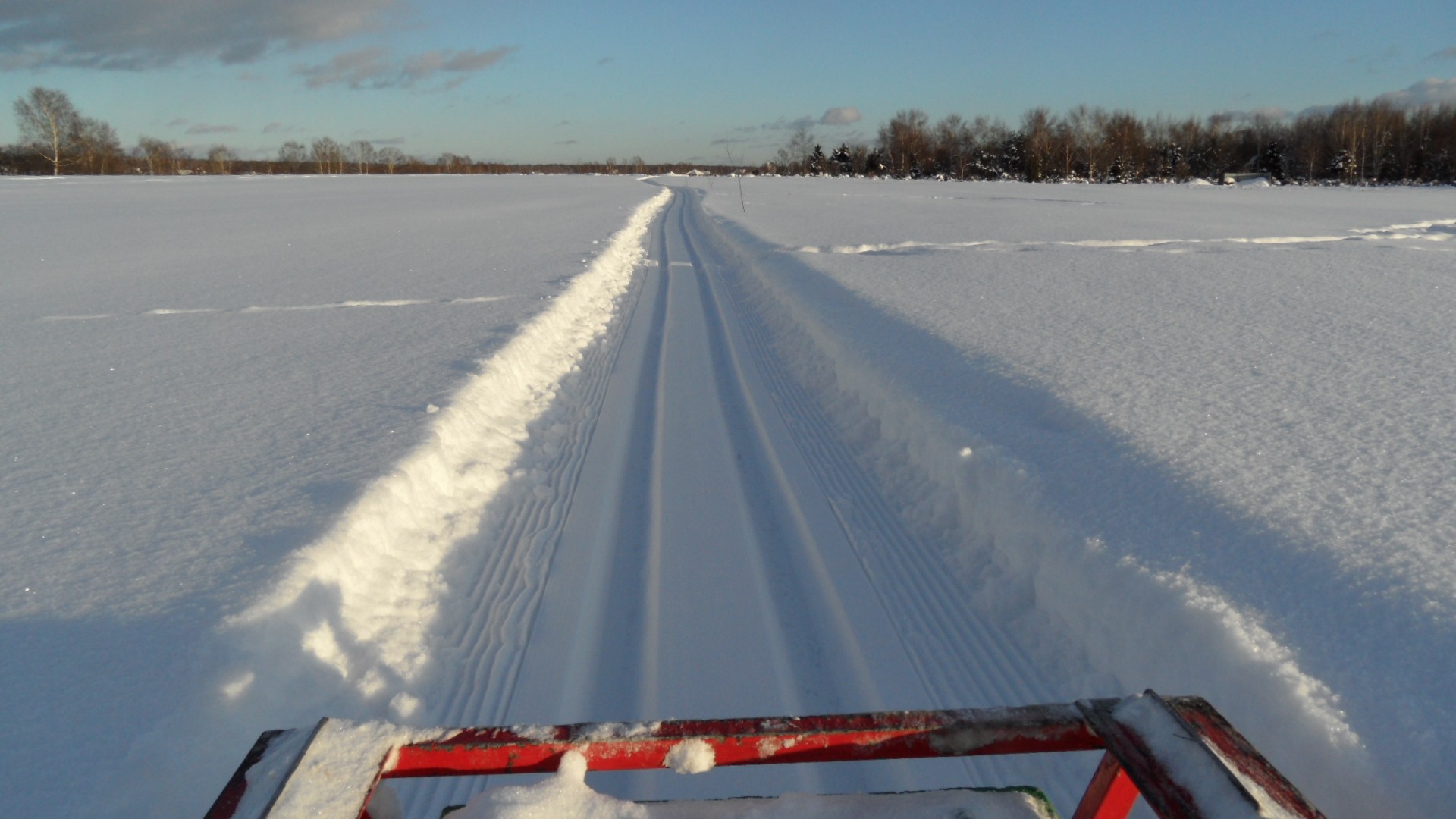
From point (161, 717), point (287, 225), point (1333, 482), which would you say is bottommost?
point (161, 717)

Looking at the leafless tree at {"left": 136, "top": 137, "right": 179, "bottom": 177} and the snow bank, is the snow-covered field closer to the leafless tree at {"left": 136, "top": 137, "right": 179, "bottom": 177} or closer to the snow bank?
the snow bank

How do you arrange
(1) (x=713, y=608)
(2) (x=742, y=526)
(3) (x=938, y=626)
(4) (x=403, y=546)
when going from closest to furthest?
(3) (x=938, y=626), (1) (x=713, y=608), (4) (x=403, y=546), (2) (x=742, y=526)

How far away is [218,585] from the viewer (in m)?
2.78

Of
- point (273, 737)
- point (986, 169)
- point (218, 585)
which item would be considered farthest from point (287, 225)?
point (986, 169)

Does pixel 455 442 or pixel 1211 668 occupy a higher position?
pixel 455 442

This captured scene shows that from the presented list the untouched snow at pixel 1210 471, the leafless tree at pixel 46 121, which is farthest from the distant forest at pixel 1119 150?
the untouched snow at pixel 1210 471

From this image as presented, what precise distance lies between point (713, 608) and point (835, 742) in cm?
152

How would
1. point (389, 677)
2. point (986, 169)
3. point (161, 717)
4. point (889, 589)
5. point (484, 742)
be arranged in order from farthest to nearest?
point (986, 169)
point (889, 589)
point (389, 677)
point (161, 717)
point (484, 742)

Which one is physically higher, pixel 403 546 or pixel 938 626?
pixel 403 546

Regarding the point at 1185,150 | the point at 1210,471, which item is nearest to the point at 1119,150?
the point at 1185,150

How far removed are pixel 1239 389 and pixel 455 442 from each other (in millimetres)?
4715

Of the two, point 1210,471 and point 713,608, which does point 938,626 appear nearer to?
point 713,608

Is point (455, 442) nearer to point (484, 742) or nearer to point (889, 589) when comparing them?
point (889, 589)

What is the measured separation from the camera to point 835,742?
1.65m
